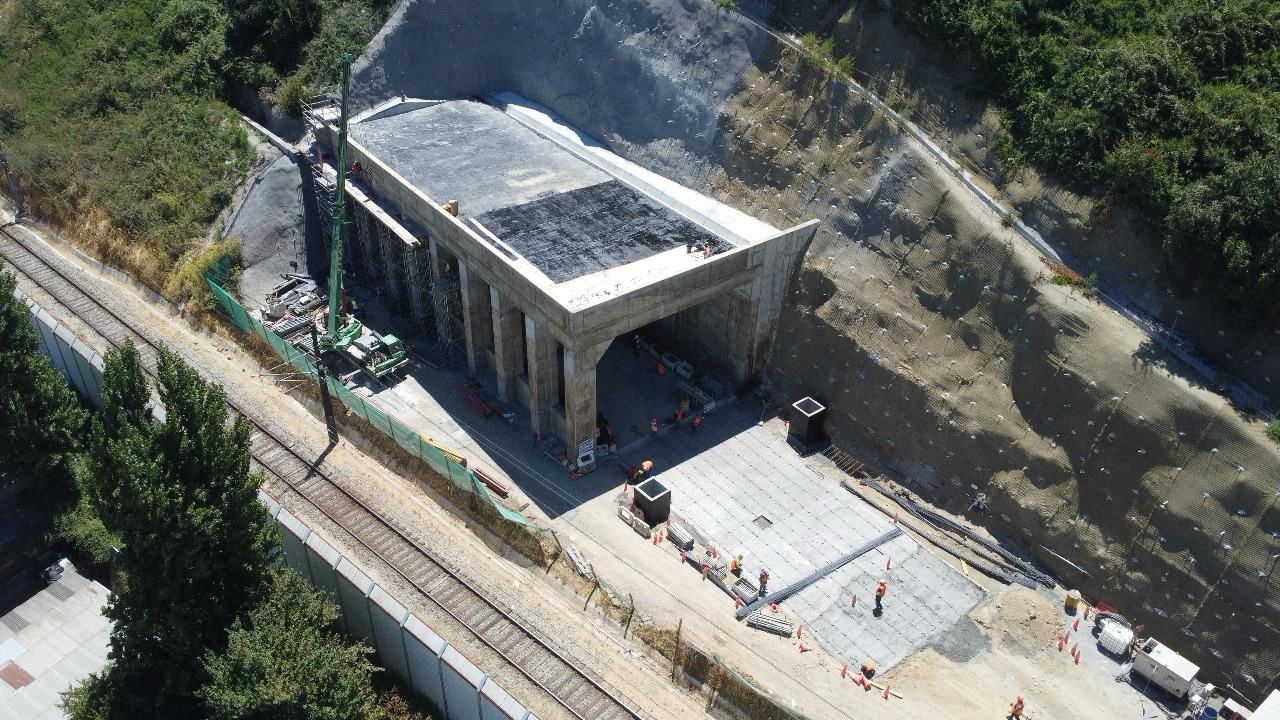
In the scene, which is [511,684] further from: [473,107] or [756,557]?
[473,107]

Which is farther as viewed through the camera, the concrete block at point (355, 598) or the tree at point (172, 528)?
the concrete block at point (355, 598)

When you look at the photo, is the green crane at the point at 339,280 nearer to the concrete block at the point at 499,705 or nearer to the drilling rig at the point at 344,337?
the drilling rig at the point at 344,337

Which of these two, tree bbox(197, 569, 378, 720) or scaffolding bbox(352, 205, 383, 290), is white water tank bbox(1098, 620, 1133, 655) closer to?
tree bbox(197, 569, 378, 720)

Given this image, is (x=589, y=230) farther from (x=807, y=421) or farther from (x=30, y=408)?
(x=30, y=408)

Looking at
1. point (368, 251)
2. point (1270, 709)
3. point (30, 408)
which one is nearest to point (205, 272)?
point (368, 251)

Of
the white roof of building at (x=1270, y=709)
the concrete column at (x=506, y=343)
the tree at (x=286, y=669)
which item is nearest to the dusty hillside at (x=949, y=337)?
the white roof of building at (x=1270, y=709)

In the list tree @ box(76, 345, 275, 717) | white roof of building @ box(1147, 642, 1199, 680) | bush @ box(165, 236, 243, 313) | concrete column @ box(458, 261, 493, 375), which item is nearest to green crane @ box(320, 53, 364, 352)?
concrete column @ box(458, 261, 493, 375)
